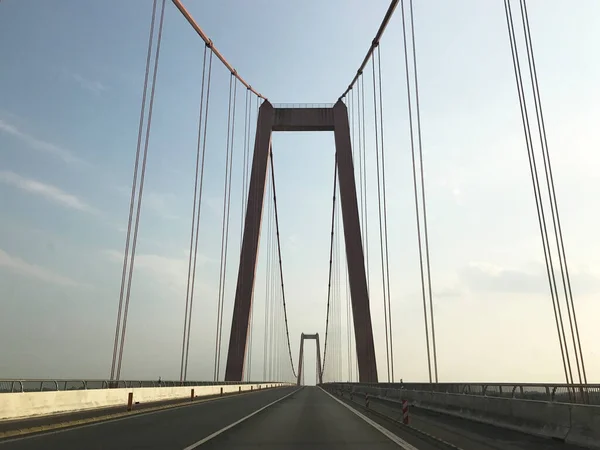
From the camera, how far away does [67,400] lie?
15.7 meters

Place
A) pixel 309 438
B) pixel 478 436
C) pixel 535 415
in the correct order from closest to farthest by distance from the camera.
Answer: pixel 535 415
pixel 478 436
pixel 309 438

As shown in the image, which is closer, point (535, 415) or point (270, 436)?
point (535, 415)

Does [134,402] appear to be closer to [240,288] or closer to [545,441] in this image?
[545,441]

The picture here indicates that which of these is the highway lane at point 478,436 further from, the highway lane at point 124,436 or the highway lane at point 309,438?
the highway lane at point 124,436

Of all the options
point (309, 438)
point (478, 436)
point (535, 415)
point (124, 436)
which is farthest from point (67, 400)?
point (535, 415)

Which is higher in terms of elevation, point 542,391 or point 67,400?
point 542,391

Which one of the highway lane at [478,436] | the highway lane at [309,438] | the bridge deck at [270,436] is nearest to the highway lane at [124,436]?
the bridge deck at [270,436]

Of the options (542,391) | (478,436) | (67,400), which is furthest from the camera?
(67,400)

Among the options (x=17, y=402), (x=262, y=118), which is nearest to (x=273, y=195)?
(x=262, y=118)

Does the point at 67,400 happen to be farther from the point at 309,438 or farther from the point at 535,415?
the point at 535,415

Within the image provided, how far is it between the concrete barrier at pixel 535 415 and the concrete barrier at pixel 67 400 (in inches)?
453

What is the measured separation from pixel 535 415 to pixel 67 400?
13.5 metres

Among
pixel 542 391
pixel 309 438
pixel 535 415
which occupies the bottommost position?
pixel 309 438

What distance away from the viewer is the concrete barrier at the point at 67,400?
13.0 m
